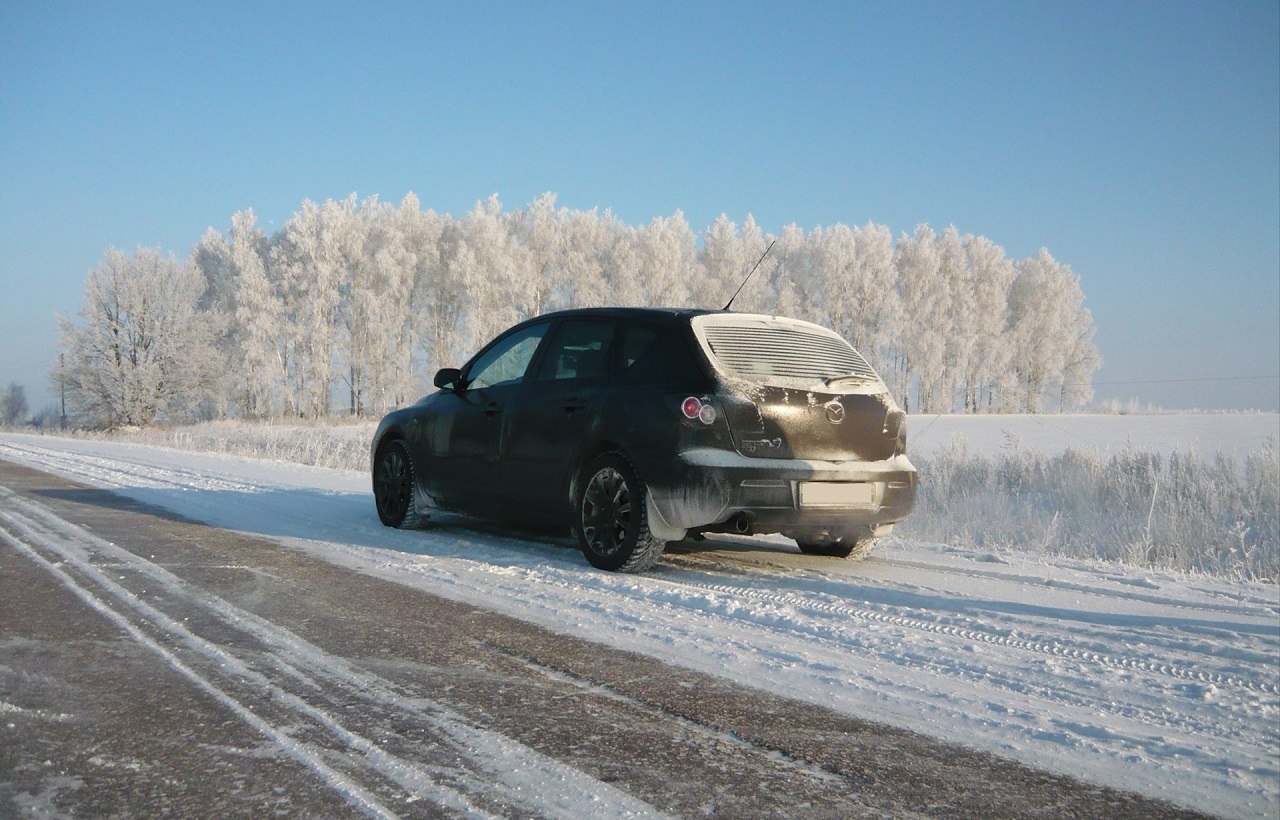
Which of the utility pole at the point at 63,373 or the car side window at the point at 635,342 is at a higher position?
the utility pole at the point at 63,373

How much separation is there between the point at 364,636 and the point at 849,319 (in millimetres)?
52790

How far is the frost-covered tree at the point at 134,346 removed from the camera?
44.3 m

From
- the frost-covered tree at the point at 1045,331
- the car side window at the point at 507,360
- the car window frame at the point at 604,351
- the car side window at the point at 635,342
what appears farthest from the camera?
the frost-covered tree at the point at 1045,331

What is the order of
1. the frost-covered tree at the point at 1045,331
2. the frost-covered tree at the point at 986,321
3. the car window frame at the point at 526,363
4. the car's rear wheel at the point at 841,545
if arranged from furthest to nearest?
the frost-covered tree at the point at 1045,331, the frost-covered tree at the point at 986,321, the car window frame at the point at 526,363, the car's rear wheel at the point at 841,545

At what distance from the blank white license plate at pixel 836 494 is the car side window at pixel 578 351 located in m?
1.51

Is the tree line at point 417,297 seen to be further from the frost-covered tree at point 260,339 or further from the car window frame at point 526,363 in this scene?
the car window frame at point 526,363

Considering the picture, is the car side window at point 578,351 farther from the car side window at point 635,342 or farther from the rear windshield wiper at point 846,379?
the rear windshield wiper at point 846,379

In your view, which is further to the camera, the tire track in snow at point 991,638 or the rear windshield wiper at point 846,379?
the rear windshield wiper at point 846,379

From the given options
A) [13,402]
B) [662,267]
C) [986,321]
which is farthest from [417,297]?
[13,402]

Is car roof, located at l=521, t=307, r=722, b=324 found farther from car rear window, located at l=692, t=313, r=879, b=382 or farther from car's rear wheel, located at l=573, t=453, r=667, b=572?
car's rear wheel, located at l=573, t=453, r=667, b=572

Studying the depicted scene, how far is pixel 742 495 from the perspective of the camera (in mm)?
5184

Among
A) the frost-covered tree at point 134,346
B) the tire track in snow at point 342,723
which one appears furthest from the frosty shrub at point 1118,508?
the frost-covered tree at point 134,346

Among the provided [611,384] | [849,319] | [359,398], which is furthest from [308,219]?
[611,384]

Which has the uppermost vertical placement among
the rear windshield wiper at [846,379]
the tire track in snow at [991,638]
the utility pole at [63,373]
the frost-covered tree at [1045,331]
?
the frost-covered tree at [1045,331]
